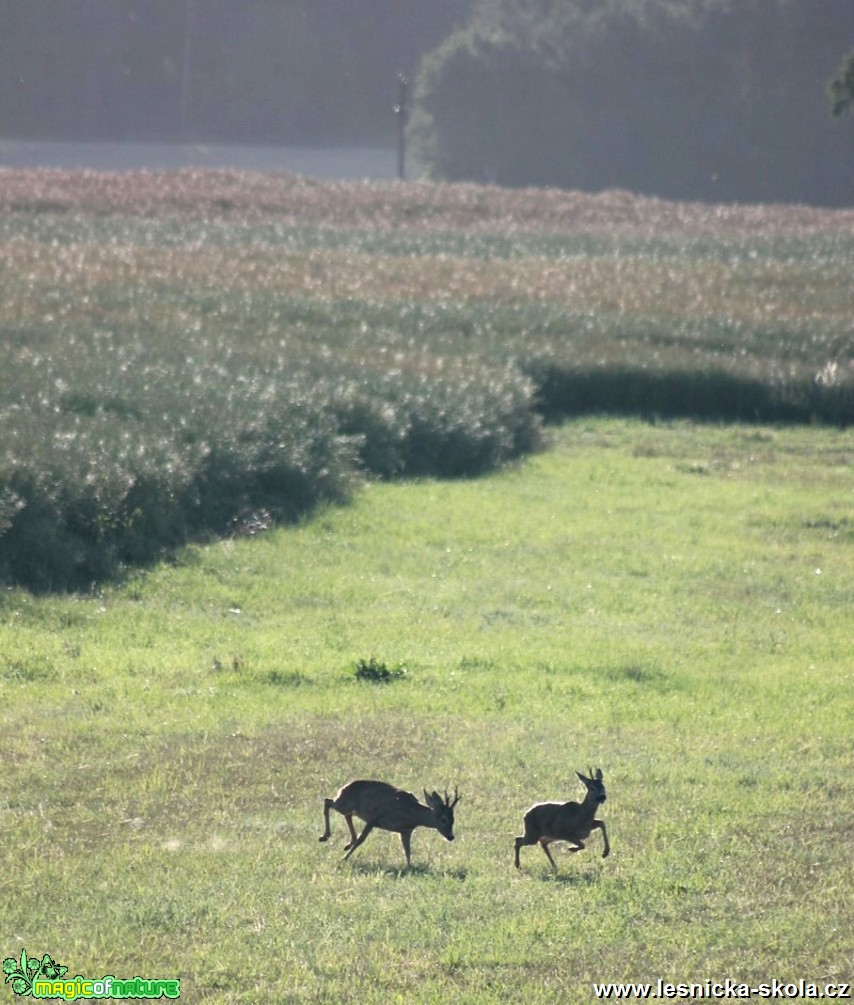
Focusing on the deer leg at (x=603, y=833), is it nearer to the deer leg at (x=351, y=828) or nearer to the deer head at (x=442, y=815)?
the deer head at (x=442, y=815)

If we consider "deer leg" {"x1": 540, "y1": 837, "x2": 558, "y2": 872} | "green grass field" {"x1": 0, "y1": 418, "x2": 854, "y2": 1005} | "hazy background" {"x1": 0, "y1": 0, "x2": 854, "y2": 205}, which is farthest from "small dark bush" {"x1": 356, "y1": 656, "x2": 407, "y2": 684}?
"hazy background" {"x1": 0, "y1": 0, "x2": 854, "y2": 205}

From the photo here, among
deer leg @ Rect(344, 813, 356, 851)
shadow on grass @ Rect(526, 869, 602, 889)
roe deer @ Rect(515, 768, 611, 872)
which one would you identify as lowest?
shadow on grass @ Rect(526, 869, 602, 889)

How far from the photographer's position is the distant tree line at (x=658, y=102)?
7512 cm

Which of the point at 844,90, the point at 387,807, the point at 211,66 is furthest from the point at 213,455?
the point at 211,66

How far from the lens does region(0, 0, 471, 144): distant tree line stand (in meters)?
76.4

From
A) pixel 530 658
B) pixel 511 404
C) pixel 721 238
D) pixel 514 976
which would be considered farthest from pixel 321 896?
pixel 721 238

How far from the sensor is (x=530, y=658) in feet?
33.7

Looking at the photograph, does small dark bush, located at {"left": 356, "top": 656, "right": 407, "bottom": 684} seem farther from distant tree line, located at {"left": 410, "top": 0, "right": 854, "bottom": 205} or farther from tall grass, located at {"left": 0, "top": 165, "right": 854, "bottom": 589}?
distant tree line, located at {"left": 410, "top": 0, "right": 854, "bottom": 205}

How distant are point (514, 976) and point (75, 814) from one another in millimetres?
2536

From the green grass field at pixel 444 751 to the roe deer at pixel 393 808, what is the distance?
237mm

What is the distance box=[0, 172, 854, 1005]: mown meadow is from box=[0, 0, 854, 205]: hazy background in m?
49.2

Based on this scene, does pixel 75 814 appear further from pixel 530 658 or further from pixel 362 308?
pixel 362 308

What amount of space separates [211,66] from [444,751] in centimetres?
8005

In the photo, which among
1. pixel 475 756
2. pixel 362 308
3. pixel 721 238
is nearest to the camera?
pixel 475 756
